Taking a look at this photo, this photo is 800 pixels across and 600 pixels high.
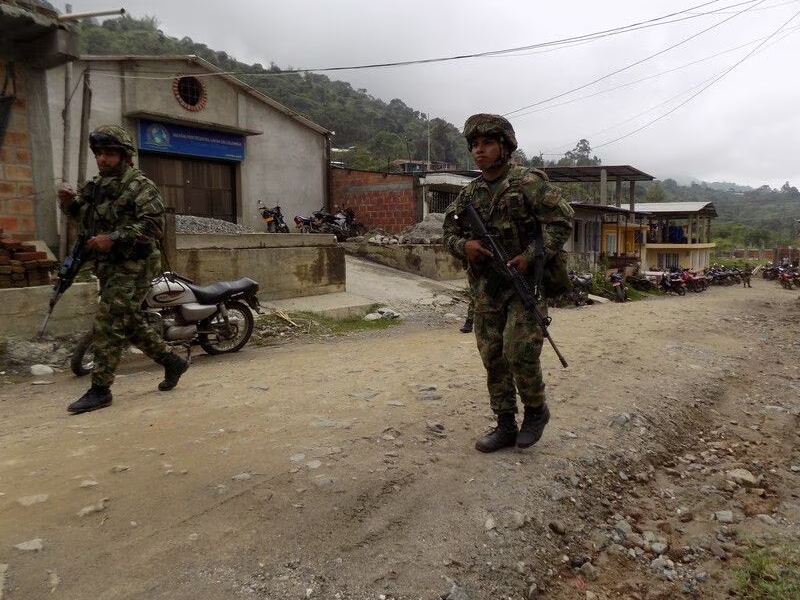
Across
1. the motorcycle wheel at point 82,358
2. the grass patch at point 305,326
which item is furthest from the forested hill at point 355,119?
the motorcycle wheel at point 82,358

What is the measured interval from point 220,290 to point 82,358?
4.80 ft

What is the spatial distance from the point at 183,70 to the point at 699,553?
12.9 meters

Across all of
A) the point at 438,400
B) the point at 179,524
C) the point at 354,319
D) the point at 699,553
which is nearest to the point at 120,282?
the point at 179,524

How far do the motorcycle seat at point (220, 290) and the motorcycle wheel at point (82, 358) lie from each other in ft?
3.45

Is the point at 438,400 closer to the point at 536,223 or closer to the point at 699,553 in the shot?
the point at 536,223

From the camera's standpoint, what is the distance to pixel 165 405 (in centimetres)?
387

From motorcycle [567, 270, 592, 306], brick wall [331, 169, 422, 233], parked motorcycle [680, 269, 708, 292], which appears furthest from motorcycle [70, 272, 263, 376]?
parked motorcycle [680, 269, 708, 292]

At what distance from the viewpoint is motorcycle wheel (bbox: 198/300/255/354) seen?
19.6ft

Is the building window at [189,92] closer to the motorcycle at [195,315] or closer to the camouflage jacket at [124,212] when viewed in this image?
the motorcycle at [195,315]

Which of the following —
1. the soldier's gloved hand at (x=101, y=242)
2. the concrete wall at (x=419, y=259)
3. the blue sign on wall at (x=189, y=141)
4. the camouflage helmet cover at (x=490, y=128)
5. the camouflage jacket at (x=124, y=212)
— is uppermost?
the blue sign on wall at (x=189, y=141)

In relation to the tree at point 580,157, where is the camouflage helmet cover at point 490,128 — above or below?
below

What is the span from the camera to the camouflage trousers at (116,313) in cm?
372

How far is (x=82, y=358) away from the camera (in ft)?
16.5

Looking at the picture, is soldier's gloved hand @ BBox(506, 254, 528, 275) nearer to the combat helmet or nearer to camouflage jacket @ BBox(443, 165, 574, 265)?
camouflage jacket @ BBox(443, 165, 574, 265)
